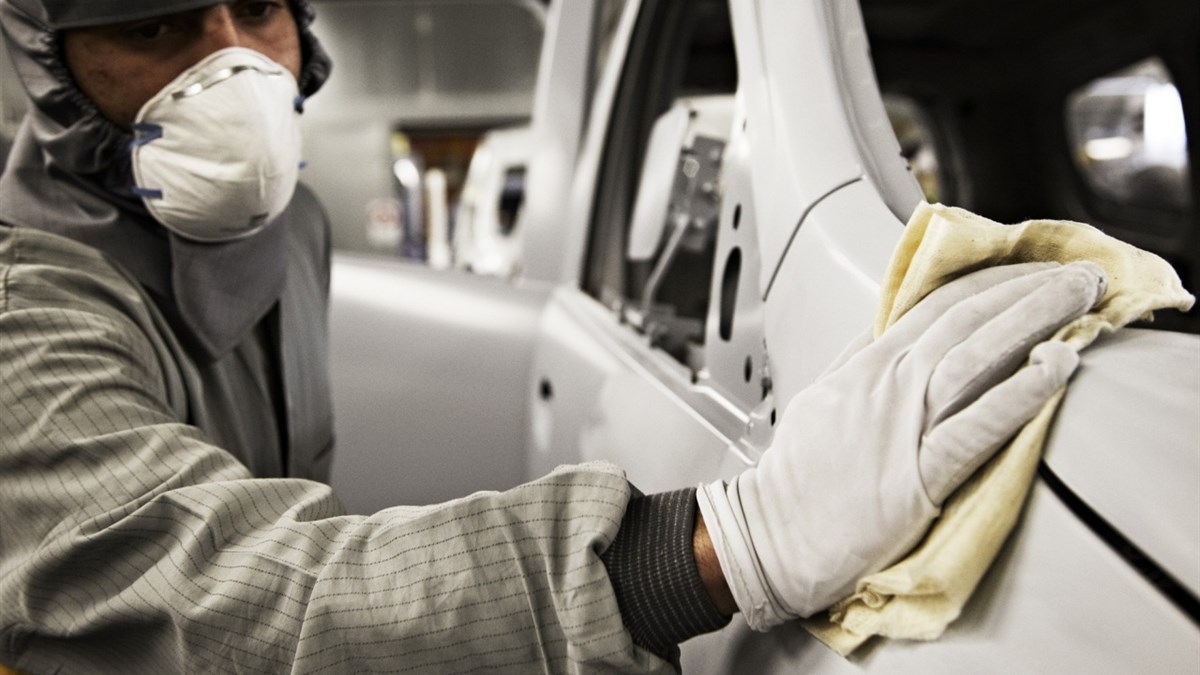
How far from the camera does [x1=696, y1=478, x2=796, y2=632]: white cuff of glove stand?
866mm

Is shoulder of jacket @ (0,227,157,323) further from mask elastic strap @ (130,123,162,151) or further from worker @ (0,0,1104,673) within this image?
mask elastic strap @ (130,123,162,151)

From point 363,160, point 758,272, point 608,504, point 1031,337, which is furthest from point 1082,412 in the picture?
point 363,160

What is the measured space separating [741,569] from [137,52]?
42.9 inches

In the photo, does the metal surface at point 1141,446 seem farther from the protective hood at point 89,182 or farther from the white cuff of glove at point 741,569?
the protective hood at point 89,182

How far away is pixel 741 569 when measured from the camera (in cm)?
87

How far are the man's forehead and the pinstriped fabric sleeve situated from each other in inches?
15.2

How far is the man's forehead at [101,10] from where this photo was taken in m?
1.45

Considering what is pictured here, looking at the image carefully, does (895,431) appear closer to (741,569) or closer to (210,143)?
(741,569)

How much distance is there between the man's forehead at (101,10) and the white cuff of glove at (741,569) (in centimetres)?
101

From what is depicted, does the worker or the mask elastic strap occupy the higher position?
the mask elastic strap

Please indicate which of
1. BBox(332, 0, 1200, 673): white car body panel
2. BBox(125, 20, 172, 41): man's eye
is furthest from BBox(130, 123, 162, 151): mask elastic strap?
BBox(332, 0, 1200, 673): white car body panel

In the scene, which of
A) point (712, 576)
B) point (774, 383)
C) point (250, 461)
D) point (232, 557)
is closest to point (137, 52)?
point (250, 461)

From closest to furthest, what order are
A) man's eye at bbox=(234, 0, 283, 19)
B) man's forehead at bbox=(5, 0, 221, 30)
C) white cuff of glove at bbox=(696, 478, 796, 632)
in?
1. white cuff of glove at bbox=(696, 478, 796, 632)
2. man's forehead at bbox=(5, 0, 221, 30)
3. man's eye at bbox=(234, 0, 283, 19)

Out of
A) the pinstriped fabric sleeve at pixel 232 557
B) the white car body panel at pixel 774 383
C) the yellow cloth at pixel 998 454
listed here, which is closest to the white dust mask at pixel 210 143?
the pinstriped fabric sleeve at pixel 232 557
